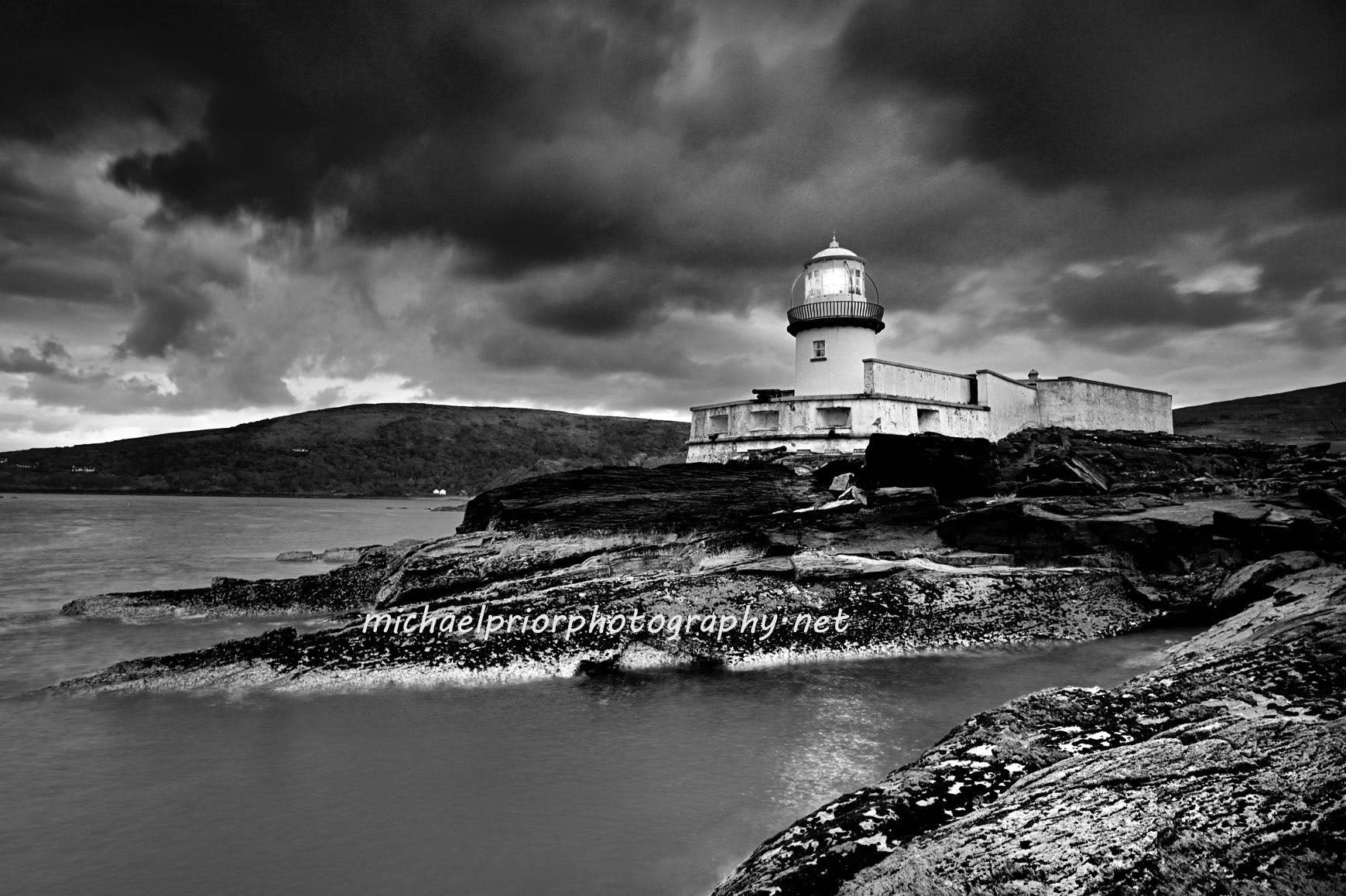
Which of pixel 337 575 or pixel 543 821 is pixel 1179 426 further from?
pixel 543 821

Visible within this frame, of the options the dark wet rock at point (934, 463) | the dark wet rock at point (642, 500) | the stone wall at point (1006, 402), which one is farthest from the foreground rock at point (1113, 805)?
the stone wall at point (1006, 402)

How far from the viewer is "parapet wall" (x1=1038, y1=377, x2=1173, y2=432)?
3180 centimetres

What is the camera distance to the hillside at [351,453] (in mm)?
100938

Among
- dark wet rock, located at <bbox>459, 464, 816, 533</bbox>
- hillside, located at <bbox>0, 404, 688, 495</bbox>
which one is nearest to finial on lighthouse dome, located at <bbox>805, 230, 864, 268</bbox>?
dark wet rock, located at <bbox>459, 464, 816, 533</bbox>

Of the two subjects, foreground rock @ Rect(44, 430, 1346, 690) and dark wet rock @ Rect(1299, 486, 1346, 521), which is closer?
foreground rock @ Rect(44, 430, 1346, 690)

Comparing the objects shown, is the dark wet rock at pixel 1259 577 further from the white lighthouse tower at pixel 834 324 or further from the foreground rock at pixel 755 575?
the white lighthouse tower at pixel 834 324

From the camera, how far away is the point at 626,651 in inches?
327

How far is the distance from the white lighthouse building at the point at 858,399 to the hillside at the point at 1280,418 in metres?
6.02

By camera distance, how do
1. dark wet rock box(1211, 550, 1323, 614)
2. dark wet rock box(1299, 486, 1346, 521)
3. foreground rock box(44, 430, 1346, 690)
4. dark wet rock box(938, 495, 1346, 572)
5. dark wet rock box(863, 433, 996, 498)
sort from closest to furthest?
1. foreground rock box(44, 430, 1346, 690)
2. dark wet rock box(1211, 550, 1323, 614)
3. dark wet rock box(938, 495, 1346, 572)
4. dark wet rock box(1299, 486, 1346, 521)
5. dark wet rock box(863, 433, 996, 498)

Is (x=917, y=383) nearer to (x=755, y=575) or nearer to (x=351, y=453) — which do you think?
(x=755, y=575)

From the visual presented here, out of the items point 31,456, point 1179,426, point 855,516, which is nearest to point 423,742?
point 855,516

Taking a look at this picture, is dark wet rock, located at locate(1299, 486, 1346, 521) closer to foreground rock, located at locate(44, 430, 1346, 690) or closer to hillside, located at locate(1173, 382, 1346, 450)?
foreground rock, located at locate(44, 430, 1346, 690)

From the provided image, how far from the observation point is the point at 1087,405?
32000 millimetres

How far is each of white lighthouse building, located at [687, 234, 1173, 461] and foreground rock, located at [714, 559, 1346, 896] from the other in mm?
23567
